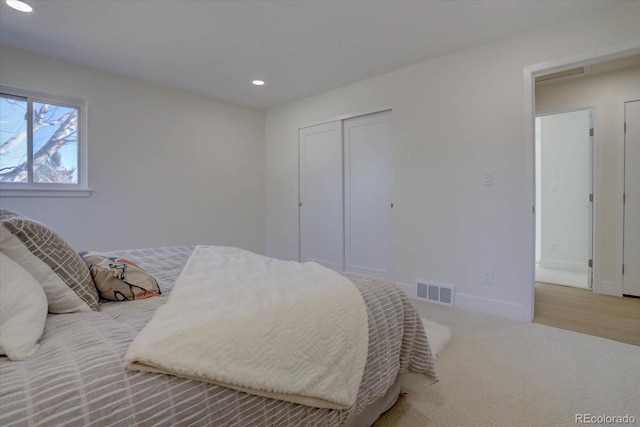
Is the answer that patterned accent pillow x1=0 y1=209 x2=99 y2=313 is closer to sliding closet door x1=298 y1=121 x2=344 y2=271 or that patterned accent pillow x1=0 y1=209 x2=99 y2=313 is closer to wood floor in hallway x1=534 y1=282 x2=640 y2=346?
sliding closet door x1=298 y1=121 x2=344 y2=271

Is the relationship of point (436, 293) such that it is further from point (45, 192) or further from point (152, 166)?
point (45, 192)

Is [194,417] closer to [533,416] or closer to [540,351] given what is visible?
[533,416]

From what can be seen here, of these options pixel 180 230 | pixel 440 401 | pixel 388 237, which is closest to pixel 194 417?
pixel 440 401

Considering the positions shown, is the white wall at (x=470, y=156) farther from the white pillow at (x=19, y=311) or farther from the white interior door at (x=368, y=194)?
the white pillow at (x=19, y=311)

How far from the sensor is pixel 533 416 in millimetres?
1456

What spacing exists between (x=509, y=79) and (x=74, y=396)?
3316mm

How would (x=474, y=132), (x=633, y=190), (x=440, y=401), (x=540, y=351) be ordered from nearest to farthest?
(x=440, y=401), (x=540, y=351), (x=474, y=132), (x=633, y=190)

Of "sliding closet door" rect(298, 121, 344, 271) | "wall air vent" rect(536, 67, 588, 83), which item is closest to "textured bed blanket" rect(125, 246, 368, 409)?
"sliding closet door" rect(298, 121, 344, 271)

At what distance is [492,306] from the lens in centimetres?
278

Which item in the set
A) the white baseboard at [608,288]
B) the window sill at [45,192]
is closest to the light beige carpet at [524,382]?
the white baseboard at [608,288]

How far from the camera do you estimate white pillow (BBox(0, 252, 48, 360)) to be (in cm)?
76

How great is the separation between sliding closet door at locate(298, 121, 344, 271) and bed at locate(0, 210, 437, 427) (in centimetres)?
275

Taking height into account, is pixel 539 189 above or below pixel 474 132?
below

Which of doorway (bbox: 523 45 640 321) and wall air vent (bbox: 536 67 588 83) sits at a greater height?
wall air vent (bbox: 536 67 588 83)
